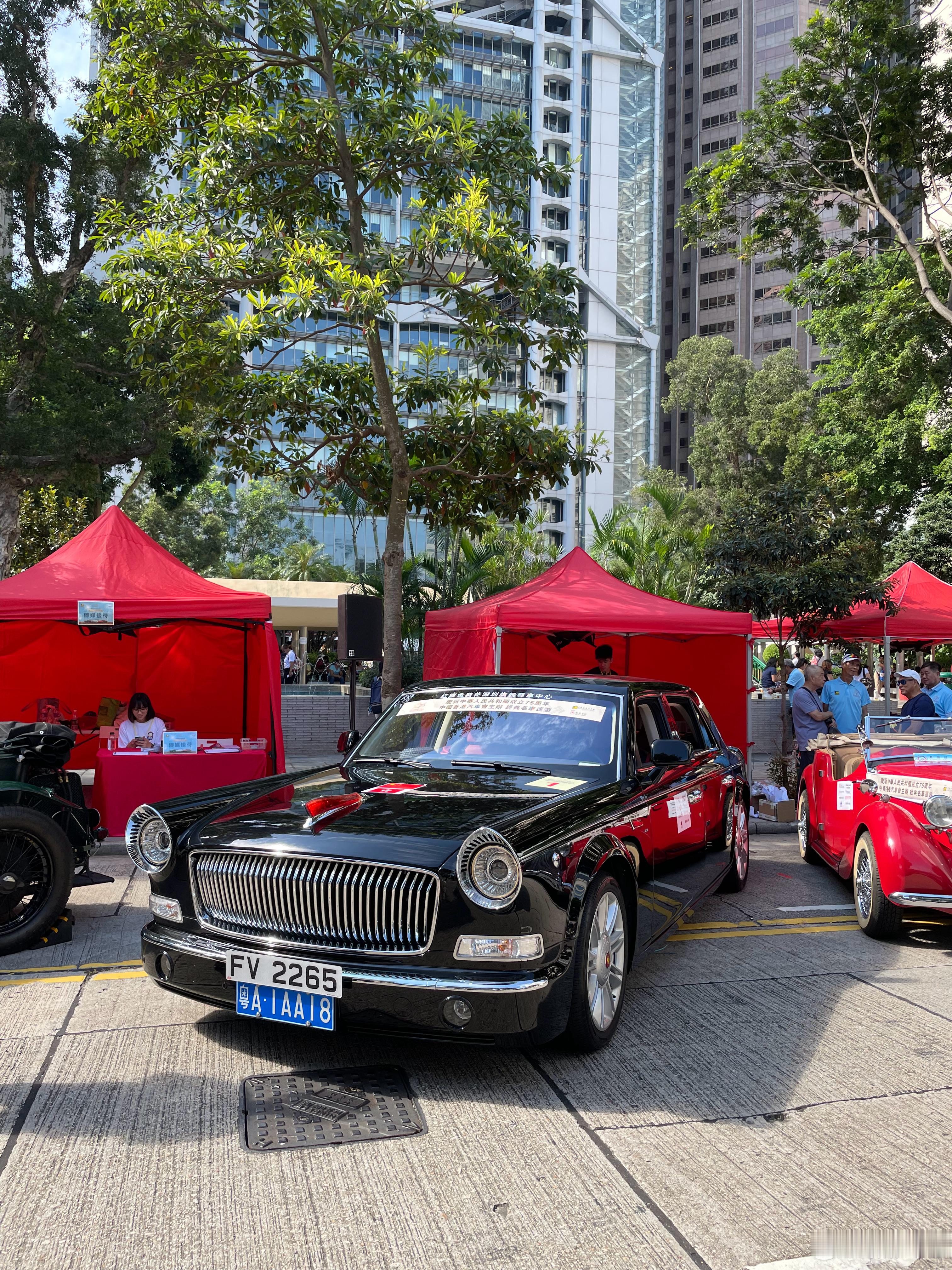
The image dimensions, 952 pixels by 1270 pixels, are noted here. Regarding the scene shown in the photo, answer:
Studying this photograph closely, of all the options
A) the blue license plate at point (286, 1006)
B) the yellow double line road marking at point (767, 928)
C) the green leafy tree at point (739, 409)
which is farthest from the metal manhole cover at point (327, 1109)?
the green leafy tree at point (739, 409)

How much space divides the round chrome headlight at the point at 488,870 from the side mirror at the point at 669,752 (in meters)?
1.71

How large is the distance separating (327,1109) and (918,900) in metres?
3.75

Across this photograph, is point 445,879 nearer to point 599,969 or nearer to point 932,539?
point 599,969

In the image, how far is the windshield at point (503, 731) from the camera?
5.25 metres

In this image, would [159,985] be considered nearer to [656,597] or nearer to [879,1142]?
[879,1142]

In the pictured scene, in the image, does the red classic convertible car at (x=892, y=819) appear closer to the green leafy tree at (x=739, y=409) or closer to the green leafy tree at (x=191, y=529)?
the green leafy tree at (x=191, y=529)

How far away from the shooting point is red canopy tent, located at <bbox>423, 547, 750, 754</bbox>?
11.2 m

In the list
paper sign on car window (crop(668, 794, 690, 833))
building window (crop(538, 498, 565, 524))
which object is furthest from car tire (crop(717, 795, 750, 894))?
building window (crop(538, 498, 565, 524))

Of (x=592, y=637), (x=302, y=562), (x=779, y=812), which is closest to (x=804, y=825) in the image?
(x=779, y=812)

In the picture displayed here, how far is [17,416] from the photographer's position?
16.5 m

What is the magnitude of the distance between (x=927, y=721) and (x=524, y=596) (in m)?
5.43

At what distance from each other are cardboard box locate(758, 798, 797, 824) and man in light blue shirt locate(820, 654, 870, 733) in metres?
1.21

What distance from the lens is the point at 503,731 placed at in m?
5.45

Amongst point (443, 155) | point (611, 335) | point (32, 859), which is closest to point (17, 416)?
point (443, 155)
